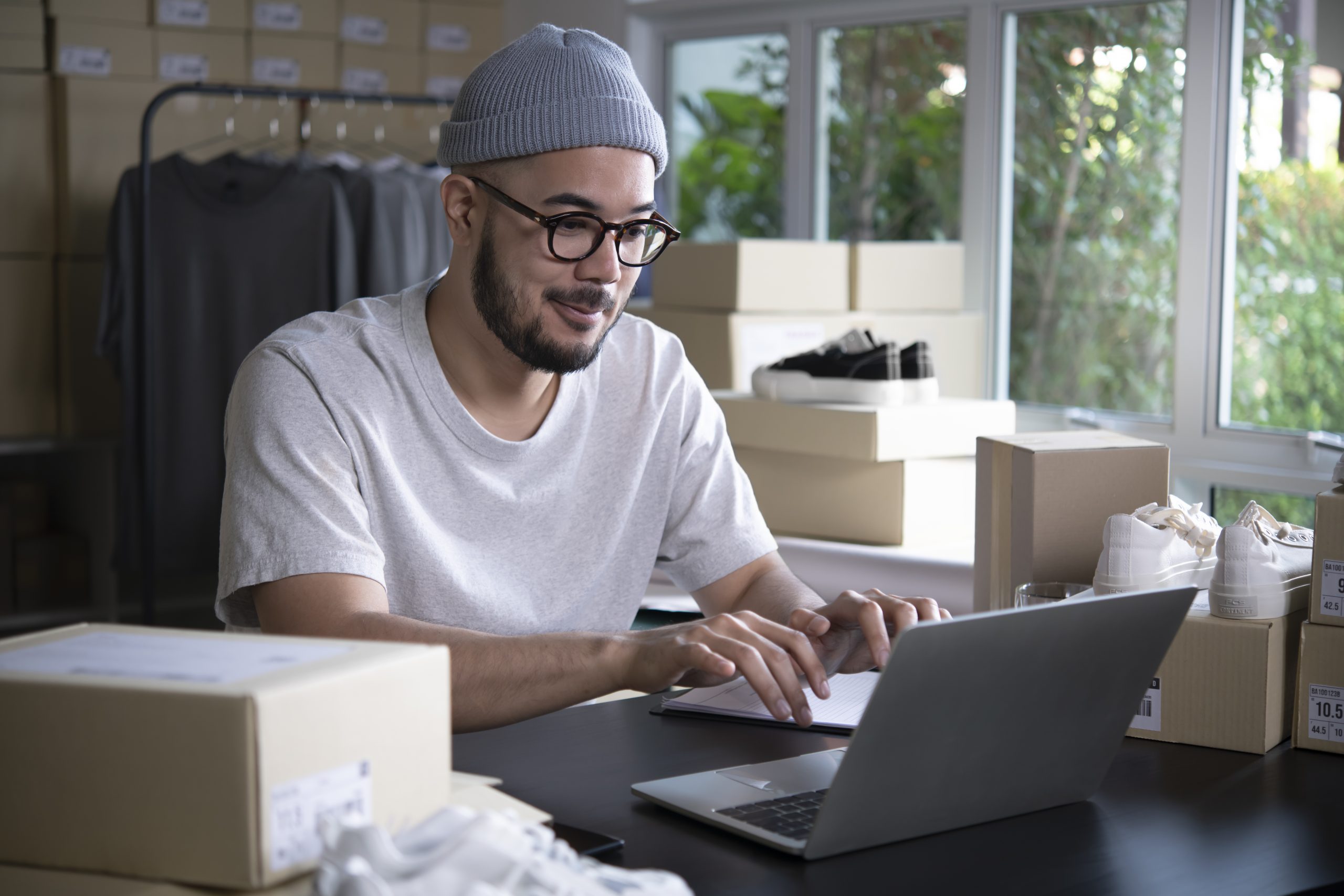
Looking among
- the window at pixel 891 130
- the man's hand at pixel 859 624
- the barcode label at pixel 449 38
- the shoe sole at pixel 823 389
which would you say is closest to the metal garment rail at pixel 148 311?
the barcode label at pixel 449 38

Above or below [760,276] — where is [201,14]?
above

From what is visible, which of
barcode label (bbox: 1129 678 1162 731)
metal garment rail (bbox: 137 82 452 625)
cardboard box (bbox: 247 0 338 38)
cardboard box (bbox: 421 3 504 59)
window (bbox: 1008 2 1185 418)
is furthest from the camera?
cardboard box (bbox: 421 3 504 59)

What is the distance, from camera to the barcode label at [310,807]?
2.20ft

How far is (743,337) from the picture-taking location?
2.62m

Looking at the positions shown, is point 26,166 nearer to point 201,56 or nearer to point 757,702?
point 201,56

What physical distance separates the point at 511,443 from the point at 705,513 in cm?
28

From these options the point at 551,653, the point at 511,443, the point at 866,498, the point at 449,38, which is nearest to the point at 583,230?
the point at 511,443

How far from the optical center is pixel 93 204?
11.2ft

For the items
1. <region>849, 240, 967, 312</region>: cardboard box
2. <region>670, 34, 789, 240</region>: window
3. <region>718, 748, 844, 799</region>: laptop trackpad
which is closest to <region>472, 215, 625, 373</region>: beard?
Result: <region>718, 748, 844, 799</region>: laptop trackpad

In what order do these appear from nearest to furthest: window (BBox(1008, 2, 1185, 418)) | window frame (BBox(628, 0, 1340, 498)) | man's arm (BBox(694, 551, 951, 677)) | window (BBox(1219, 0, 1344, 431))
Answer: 1. man's arm (BBox(694, 551, 951, 677))
2. window (BBox(1219, 0, 1344, 431))
3. window frame (BBox(628, 0, 1340, 498))
4. window (BBox(1008, 2, 1185, 418))

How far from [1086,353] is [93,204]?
2.41 m

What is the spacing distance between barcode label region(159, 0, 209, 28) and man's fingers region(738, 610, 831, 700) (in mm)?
2954

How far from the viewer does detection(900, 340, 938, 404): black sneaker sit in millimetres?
2264

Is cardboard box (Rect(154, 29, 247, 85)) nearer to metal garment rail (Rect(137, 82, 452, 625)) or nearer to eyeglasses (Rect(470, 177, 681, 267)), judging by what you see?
metal garment rail (Rect(137, 82, 452, 625))
